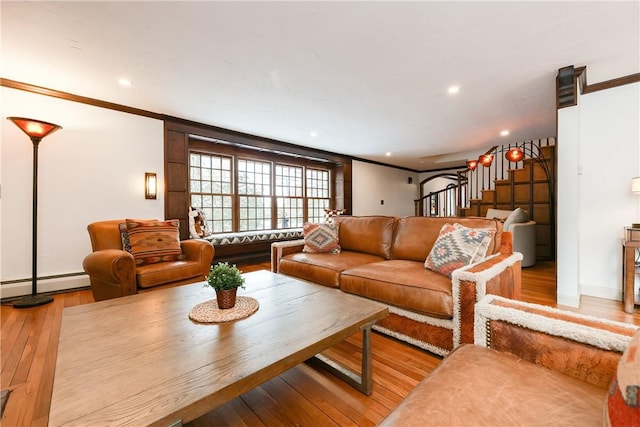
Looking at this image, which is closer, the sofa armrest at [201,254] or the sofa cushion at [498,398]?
the sofa cushion at [498,398]

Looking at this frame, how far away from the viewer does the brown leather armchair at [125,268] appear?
2.16 m

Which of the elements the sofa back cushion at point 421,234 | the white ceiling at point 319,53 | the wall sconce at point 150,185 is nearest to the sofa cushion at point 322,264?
the sofa back cushion at point 421,234

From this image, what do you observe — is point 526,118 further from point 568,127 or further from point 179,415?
point 179,415

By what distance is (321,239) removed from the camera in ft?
9.62

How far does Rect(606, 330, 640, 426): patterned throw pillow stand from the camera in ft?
1.54

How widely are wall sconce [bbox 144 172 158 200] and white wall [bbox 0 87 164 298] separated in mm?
54

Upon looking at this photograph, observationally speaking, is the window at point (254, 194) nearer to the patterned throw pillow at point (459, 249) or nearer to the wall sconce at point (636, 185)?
the patterned throw pillow at point (459, 249)

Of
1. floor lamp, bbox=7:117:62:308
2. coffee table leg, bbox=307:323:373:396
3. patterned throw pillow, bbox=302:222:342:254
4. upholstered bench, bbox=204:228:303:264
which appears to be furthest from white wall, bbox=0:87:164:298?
coffee table leg, bbox=307:323:373:396

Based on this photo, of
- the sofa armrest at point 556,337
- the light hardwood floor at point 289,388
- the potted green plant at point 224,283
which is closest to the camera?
the sofa armrest at point 556,337

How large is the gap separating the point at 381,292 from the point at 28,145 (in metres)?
4.02

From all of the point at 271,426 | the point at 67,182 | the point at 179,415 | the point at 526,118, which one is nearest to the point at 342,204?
the point at 526,118

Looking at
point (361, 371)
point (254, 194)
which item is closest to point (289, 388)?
point (361, 371)

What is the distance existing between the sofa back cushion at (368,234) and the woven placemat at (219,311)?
62.3 inches

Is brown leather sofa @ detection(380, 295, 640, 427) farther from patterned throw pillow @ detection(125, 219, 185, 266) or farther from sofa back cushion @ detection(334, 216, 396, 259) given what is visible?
patterned throw pillow @ detection(125, 219, 185, 266)
